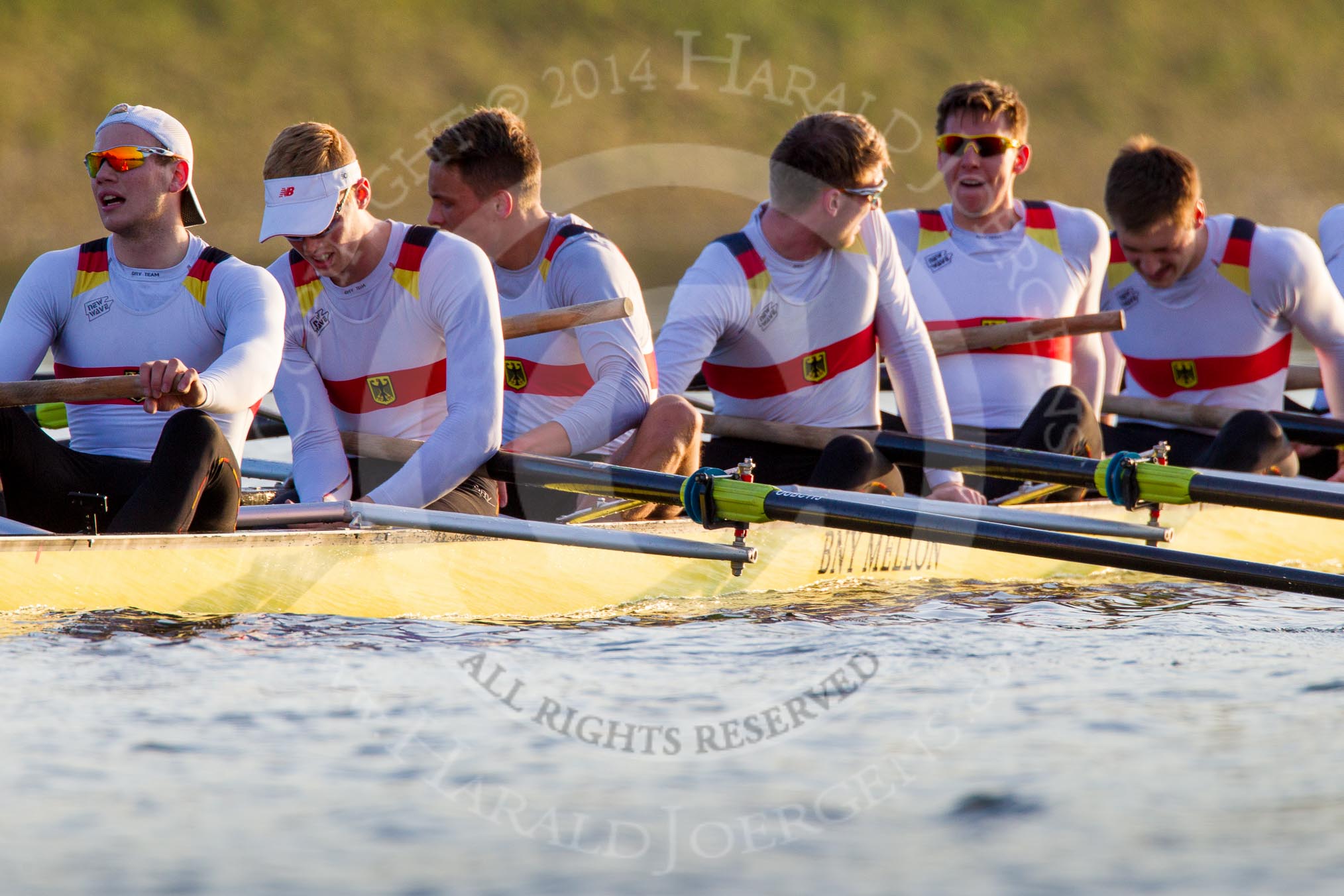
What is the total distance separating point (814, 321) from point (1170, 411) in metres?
1.92

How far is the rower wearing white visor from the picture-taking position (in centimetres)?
464

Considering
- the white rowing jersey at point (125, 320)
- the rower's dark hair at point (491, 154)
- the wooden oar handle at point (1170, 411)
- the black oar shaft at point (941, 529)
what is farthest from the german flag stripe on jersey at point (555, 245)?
the wooden oar handle at point (1170, 411)

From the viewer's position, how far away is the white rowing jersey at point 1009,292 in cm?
659

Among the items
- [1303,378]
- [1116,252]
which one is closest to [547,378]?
[1116,252]

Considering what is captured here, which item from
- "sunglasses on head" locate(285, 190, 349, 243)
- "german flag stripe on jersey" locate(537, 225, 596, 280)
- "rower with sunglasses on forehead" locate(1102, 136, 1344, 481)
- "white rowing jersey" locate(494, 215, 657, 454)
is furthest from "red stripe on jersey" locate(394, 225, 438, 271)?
"rower with sunglasses on forehead" locate(1102, 136, 1344, 481)

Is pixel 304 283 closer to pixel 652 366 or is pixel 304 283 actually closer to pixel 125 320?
pixel 125 320

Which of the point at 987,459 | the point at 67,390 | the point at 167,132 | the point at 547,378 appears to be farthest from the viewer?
the point at 547,378

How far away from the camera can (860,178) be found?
5.35 meters

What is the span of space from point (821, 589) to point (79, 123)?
28851 millimetres

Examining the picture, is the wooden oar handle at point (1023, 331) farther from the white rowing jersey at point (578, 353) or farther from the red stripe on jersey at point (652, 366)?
the white rowing jersey at point (578, 353)

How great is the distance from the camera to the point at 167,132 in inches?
178

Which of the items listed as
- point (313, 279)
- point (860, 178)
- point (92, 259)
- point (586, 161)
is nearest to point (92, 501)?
point (92, 259)

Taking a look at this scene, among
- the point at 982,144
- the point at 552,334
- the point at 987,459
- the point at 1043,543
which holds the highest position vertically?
the point at 982,144

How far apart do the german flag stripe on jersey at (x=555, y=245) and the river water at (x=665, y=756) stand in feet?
4.30
